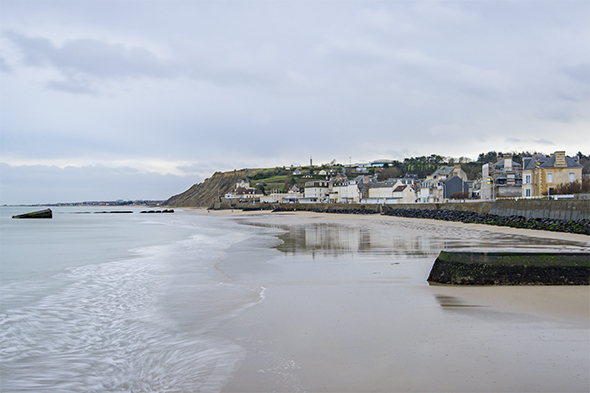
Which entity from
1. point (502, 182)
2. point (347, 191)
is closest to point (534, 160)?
point (502, 182)

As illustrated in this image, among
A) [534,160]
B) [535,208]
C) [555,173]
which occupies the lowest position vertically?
[535,208]

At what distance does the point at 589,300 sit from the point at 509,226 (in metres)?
20.3

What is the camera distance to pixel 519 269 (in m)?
6.98

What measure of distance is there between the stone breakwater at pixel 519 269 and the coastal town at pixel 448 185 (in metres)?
20.3

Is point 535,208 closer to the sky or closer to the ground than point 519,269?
closer to the sky

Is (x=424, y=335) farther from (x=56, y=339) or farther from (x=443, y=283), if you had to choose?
(x=56, y=339)

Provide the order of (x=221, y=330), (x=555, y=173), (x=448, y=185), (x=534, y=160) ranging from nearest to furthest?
Result: (x=221, y=330), (x=555, y=173), (x=534, y=160), (x=448, y=185)

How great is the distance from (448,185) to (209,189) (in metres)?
119

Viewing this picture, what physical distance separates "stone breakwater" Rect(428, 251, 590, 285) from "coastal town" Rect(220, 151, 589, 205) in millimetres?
20286

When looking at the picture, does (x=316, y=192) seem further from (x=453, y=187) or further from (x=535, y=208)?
(x=535, y=208)

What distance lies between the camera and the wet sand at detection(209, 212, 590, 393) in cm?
346

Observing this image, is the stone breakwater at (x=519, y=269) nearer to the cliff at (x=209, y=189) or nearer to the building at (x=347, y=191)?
the building at (x=347, y=191)

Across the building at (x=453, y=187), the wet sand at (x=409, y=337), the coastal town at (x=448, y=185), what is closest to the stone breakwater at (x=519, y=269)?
the wet sand at (x=409, y=337)

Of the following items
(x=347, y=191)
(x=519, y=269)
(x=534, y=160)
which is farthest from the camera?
(x=347, y=191)
